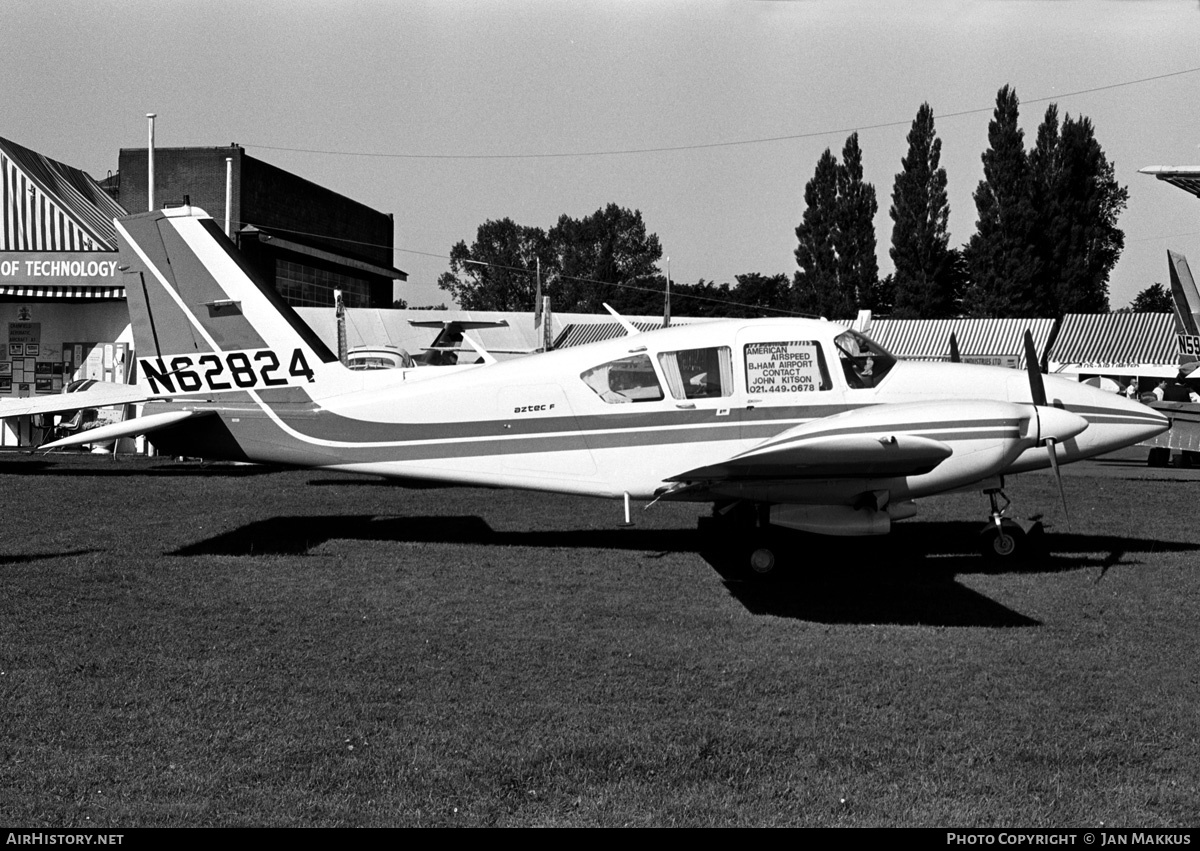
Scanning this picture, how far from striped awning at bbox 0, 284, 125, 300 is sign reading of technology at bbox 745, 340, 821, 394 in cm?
1901

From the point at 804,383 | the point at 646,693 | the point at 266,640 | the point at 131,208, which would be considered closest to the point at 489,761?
the point at 646,693

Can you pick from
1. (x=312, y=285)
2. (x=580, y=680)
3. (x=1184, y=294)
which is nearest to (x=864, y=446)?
(x=580, y=680)

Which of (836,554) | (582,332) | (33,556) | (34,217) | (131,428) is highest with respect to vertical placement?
(34,217)

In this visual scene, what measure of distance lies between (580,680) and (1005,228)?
53.3m

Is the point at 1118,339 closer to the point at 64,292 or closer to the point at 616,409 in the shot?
the point at 64,292

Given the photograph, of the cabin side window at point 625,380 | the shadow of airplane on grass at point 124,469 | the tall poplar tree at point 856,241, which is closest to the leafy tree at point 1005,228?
the tall poplar tree at point 856,241

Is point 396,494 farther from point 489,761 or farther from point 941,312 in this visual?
point 941,312

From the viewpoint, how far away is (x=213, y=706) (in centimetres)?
564

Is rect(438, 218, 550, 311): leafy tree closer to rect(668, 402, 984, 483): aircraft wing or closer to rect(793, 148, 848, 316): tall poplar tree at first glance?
rect(793, 148, 848, 316): tall poplar tree

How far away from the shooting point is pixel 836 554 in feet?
34.3

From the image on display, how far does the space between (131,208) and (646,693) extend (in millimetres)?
40469

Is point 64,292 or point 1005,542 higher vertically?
point 64,292

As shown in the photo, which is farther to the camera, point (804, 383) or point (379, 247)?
point (379, 247)

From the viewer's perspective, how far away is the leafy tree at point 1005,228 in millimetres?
53188
